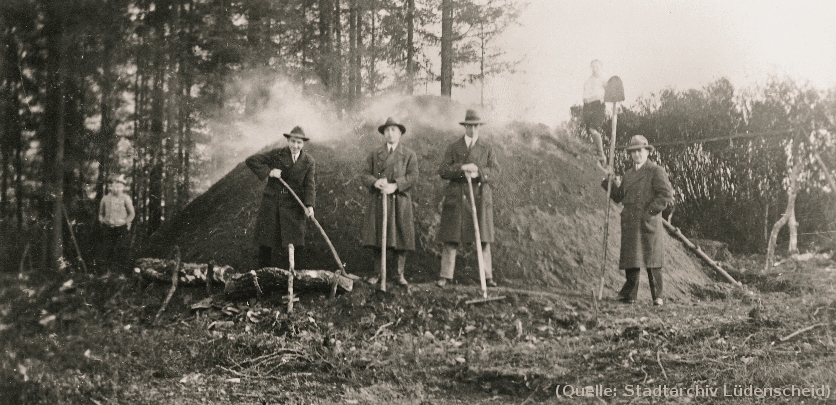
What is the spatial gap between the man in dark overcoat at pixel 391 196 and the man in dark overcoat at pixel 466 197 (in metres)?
0.46

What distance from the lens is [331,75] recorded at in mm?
16094

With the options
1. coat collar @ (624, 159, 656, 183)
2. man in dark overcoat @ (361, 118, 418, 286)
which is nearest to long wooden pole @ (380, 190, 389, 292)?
man in dark overcoat @ (361, 118, 418, 286)

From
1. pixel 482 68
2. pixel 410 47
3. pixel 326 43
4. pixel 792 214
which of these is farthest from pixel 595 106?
pixel 326 43

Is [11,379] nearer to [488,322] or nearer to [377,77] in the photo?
[488,322]

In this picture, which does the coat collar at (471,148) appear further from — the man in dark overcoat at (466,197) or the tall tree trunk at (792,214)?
the tall tree trunk at (792,214)

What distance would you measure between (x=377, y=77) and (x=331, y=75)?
1.14 m

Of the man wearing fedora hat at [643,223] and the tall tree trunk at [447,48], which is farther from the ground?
the tall tree trunk at [447,48]

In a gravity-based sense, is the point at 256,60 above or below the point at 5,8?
above

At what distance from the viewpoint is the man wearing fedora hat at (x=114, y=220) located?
9.54 metres

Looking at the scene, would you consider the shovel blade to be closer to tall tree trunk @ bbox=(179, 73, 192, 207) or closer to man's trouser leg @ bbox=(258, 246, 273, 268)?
man's trouser leg @ bbox=(258, 246, 273, 268)

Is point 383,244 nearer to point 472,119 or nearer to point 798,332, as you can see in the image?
point 472,119

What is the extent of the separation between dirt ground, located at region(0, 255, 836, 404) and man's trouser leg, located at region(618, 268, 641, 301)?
21 cm

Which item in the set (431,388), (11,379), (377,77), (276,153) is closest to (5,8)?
(276,153)

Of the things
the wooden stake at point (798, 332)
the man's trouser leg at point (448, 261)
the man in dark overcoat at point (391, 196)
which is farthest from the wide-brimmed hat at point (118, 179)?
the wooden stake at point (798, 332)
